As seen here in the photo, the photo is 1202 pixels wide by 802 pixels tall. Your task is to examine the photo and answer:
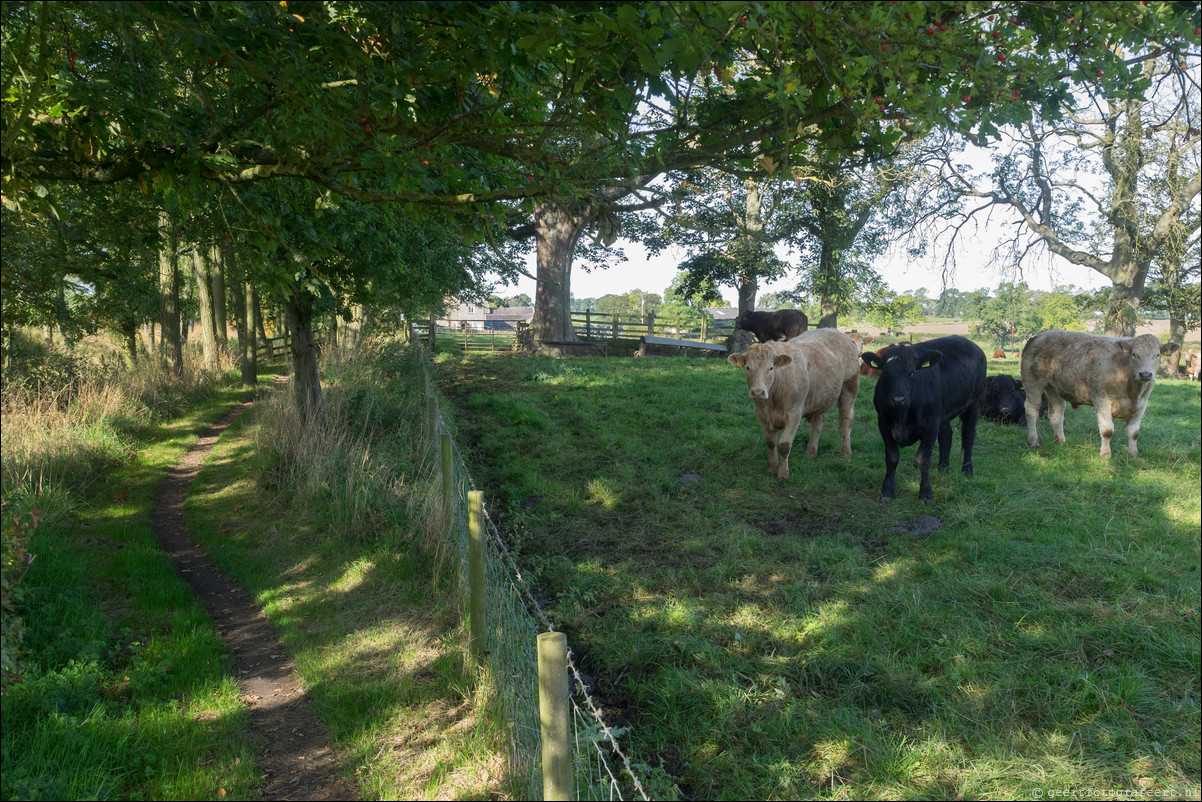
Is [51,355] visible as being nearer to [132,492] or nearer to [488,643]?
[132,492]

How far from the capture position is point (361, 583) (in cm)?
598

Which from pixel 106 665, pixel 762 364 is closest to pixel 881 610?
pixel 762 364

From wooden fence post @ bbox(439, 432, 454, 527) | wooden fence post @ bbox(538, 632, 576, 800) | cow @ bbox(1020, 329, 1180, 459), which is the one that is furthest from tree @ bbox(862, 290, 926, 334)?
wooden fence post @ bbox(538, 632, 576, 800)

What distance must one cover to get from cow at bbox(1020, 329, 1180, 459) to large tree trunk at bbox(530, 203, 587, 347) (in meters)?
15.7

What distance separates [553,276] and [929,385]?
56.6 feet

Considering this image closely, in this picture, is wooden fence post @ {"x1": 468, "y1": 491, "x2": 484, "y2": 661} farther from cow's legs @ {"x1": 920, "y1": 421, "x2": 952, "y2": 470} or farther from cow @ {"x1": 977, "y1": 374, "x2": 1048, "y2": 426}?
cow @ {"x1": 977, "y1": 374, "x2": 1048, "y2": 426}

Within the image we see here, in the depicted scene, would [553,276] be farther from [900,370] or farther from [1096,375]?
[1096,375]

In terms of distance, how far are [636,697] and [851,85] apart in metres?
3.55

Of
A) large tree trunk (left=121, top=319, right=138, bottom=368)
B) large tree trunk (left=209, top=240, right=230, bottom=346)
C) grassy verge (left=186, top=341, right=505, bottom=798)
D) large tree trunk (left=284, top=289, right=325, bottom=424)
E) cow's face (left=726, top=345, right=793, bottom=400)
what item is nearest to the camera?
grassy verge (left=186, top=341, right=505, bottom=798)

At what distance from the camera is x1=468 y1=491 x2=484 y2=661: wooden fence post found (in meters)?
4.27

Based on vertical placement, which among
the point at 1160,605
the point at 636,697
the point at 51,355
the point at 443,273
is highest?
the point at 443,273

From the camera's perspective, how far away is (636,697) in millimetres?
4281

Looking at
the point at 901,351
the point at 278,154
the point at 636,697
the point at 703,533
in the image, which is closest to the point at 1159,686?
the point at 636,697

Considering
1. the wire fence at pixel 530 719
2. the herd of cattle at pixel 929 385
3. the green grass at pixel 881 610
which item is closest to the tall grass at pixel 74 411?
the green grass at pixel 881 610
